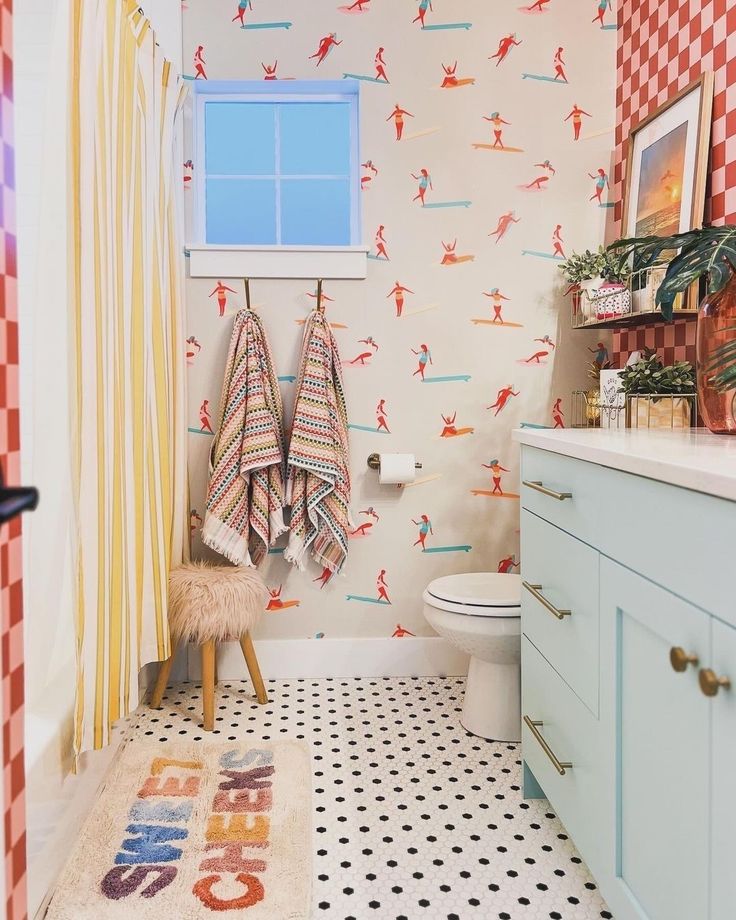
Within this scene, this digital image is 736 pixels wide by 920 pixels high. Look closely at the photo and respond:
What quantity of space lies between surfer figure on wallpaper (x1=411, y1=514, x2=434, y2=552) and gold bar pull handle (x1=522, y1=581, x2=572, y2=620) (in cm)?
86

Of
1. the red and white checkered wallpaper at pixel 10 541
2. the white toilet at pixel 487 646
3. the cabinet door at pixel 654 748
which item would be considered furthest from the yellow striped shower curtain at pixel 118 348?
the cabinet door at pixel 654 748

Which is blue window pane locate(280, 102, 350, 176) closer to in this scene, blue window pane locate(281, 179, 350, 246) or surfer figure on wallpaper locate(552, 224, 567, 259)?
blue window pane locate(281, 179, 350, 246)

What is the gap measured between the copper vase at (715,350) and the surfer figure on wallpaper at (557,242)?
1148 millimetres

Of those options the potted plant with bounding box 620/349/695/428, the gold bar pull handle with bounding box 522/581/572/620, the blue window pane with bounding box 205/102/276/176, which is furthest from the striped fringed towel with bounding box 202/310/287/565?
the potted plant with bounding box 620/349/695/428

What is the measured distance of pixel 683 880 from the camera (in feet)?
3.60

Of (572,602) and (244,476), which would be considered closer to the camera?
(572,602)

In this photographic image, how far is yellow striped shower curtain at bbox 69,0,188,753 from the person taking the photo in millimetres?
1592

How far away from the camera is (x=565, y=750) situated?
1.62 m

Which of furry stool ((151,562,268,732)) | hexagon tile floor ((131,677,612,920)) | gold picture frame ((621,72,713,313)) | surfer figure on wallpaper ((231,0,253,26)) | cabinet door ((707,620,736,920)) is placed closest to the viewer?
cabinet door ((707,620,736,920))

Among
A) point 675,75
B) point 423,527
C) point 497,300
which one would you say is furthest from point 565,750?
point 675,75

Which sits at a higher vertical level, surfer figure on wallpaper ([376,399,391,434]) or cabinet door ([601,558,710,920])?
surfer figure on wallpaper ([376,399,391,434])

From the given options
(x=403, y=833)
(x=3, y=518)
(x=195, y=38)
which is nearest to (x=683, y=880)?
(x=403, y=833)

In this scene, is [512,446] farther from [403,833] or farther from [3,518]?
[3,518]

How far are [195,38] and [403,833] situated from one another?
251 centimetres
